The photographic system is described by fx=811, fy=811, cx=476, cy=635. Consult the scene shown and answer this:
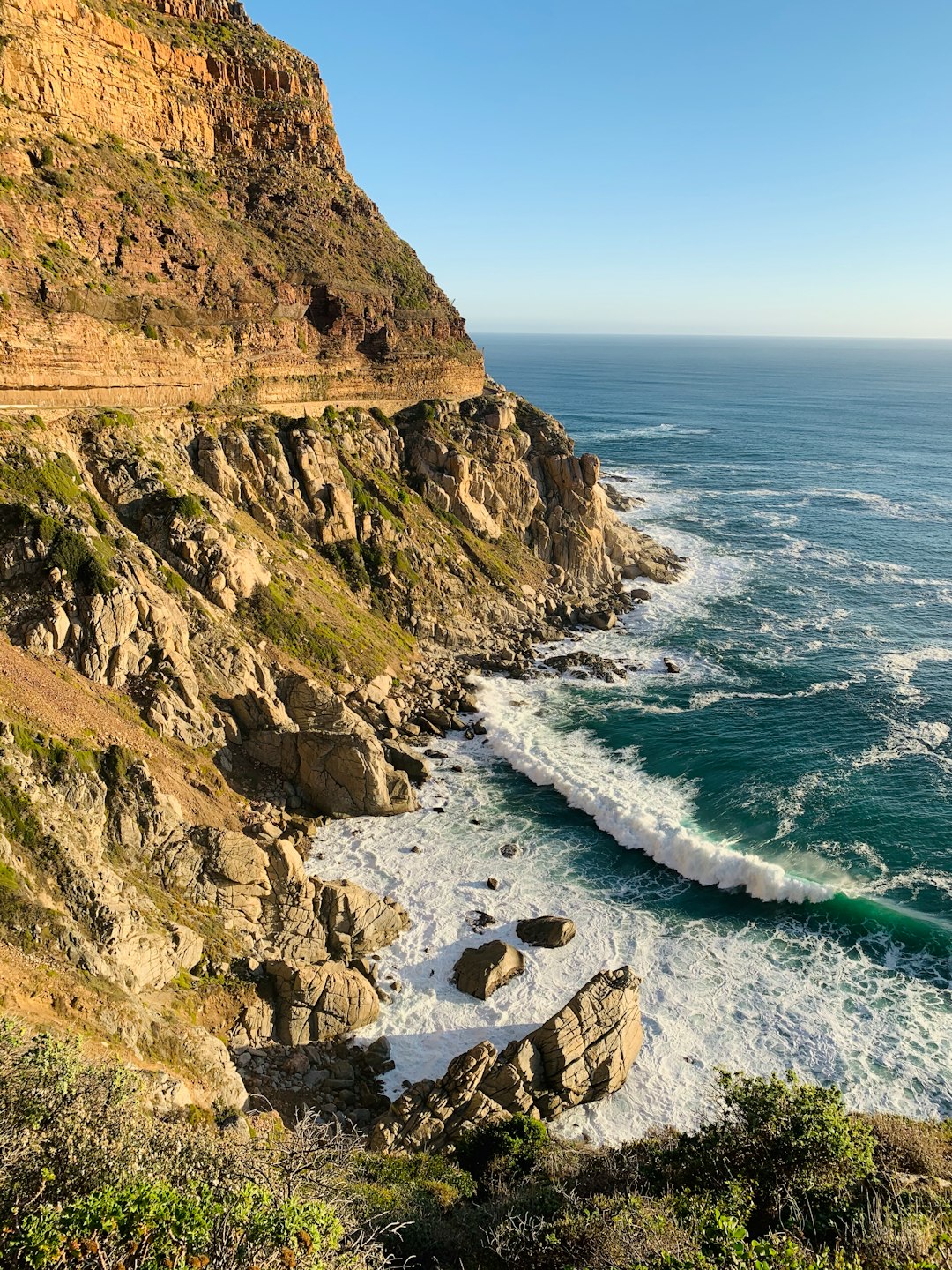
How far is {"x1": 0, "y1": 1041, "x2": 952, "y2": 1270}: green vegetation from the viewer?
13.5 m

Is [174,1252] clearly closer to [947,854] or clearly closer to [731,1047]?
[731,1047]

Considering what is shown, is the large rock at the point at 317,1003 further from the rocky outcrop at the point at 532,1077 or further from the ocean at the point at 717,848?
the rocky outcrop at the point at 532,1077

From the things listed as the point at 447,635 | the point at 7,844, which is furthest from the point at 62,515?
the point at 447,635

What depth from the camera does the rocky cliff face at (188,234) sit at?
49625 millimetres

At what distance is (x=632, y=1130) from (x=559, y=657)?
123ft

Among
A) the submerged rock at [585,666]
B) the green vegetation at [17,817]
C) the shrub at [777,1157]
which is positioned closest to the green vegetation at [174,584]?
the green vegetation at [17,817]

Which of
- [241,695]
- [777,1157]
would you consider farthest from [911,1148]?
[241,695]

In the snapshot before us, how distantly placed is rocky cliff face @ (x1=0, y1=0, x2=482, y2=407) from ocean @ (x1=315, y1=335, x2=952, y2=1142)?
31135 millimetres

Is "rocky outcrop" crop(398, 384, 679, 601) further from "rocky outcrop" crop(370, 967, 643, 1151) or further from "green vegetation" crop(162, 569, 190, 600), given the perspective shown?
"rocky outcrop" crop(370, 967, 643, 1151)

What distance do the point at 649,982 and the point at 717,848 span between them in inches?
358

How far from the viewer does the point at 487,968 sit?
33.1m

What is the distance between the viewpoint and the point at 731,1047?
30.4 meters

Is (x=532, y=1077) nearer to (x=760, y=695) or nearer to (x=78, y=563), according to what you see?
(x=78, y=563)

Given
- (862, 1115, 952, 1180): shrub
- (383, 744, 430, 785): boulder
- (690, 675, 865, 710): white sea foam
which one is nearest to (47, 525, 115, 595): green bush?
(383, 744, 430, 785): boulder
